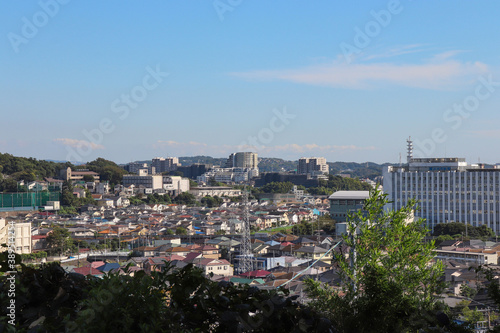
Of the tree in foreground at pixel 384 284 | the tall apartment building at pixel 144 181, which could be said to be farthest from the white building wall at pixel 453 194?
the tall apartment building at pixel 144 181

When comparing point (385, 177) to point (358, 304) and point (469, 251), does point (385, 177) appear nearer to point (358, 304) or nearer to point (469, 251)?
point (469, 251)

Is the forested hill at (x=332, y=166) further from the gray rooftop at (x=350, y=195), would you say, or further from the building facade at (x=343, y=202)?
the gray rooftop at (x=350, y=195)

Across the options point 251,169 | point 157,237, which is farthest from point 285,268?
point 251,169

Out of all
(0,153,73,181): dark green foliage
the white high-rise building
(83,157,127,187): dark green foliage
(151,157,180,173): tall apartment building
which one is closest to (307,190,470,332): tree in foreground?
the white high-rise building

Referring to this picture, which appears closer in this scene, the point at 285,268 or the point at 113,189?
the point at 285,268

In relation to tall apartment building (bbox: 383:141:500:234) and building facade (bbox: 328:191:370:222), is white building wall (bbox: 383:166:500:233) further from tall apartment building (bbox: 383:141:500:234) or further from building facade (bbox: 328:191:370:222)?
building facade (bbox: 328:191:370:222)

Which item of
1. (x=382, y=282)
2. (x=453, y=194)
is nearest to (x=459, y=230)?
(x=453, y=194)
